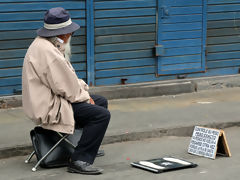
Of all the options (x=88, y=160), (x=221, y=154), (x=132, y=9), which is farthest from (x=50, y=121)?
(x=132, y=9)

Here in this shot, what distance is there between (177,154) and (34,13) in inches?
123

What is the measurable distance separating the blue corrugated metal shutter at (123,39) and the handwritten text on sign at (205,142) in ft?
9.20

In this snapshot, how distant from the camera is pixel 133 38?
8672 millimetres

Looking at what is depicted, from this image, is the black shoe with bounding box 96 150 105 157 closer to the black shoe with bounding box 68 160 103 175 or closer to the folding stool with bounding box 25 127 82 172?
the folding stool with bounding box 25 127 82 172

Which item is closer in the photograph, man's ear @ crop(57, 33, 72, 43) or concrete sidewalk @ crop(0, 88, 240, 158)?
man's ear @ crop(57, 33, 72, 43)

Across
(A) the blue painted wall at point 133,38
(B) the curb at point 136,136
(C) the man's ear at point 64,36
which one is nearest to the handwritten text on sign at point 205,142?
(B) the curb at point 136,136

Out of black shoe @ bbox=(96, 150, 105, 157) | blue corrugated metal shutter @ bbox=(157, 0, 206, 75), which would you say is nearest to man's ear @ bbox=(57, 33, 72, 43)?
black shoe @ bbox=(96, 150, 105, 157)

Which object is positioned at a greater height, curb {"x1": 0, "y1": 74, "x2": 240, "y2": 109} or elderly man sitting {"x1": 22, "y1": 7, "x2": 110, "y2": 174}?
elderly man sitting {"x1": 22, "y1": 7, "x2": 110, "y2": 174}

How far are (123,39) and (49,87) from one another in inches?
138

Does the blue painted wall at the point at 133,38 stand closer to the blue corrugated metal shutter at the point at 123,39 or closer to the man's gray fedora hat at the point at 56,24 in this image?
the blue corrugated metal shutter at the point at 123,39

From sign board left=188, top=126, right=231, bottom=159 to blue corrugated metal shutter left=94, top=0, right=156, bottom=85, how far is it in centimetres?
281

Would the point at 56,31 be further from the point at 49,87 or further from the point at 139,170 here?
the point at 139,170

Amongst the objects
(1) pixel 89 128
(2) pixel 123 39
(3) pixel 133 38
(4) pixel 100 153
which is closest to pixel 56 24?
(1) pixel 89 128

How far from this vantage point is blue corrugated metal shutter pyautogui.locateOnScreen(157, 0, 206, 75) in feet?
29.2
